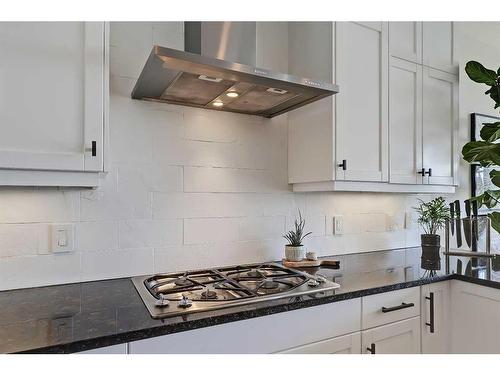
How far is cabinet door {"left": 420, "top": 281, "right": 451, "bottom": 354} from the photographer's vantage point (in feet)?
5.39

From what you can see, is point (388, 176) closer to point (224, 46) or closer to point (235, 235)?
point (235, 235)

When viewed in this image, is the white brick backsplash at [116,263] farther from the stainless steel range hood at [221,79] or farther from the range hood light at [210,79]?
the range hood light at [210,79]

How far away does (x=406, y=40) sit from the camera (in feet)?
6.74

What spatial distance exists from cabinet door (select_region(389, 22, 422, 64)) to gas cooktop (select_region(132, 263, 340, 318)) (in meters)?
1.39

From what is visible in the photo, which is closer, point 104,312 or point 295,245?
point 104,312

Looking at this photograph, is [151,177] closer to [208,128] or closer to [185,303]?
[208,128]

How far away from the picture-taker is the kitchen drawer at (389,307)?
57.4 inches

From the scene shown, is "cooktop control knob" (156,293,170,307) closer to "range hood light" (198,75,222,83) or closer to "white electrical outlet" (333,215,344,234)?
"range hood light" (198,75,222,83)

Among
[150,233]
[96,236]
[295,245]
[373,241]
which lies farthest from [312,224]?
[96,236]

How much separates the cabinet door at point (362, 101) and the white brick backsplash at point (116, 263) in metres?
1.04

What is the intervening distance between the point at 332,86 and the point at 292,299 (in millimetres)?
935

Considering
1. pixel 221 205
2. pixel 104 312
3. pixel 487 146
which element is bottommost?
pixel 104 312

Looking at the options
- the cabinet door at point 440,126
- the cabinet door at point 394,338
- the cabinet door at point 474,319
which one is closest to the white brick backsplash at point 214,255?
the cabinet door at point 394,338

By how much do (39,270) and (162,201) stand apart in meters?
0.59
